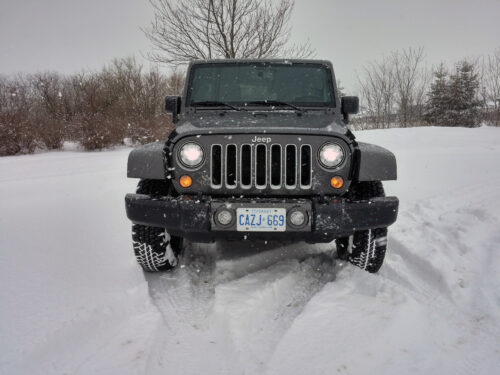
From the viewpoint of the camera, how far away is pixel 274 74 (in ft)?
10.6

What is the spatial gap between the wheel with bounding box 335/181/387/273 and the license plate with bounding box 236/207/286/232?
1.91ft

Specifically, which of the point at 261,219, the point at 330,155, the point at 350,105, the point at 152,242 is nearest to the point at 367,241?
the point at 330,155

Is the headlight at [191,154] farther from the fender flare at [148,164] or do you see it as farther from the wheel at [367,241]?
the wheel at [367,241]

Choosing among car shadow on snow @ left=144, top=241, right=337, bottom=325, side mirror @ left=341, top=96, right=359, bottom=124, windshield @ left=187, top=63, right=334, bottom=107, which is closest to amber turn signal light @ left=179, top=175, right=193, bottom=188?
car shadow on snow @ left=144, top=241, right=337, bottom=325

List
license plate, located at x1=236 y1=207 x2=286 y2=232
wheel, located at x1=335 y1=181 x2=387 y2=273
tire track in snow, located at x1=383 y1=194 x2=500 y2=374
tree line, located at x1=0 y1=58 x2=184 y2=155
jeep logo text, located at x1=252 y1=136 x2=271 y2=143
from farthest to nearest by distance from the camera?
tree line, located at x1=0 y1=58 x2=184 y2=155
wheel, located at x1=335 y1=181 x2=387 y2=273
jeep logo text, located at x1=252 y1=136 x2=271 y2=143
license plate, located at x1=236 y1=207 x2=286 y2=232
tire track in snow, located at x1=383 y1=194 x2=500 y2=374

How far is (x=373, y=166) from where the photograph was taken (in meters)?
2.33

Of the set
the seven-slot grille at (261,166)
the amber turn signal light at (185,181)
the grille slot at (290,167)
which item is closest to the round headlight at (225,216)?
the seven-slot grille at (261,166)

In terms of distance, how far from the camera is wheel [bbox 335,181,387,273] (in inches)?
96.6

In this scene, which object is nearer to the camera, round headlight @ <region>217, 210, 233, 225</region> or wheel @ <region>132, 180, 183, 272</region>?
round headlight @ <region>217, 210, 233, 225</region>

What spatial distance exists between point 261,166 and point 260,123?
37 centimetres

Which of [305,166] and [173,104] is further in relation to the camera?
[173,104]

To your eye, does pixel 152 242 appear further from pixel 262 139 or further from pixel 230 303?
pixel 262 139

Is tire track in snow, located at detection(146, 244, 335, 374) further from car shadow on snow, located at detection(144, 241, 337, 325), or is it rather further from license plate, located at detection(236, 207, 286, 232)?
license plate, located at detection(236, 207, 286, 232)

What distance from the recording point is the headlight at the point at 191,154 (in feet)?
7.51
